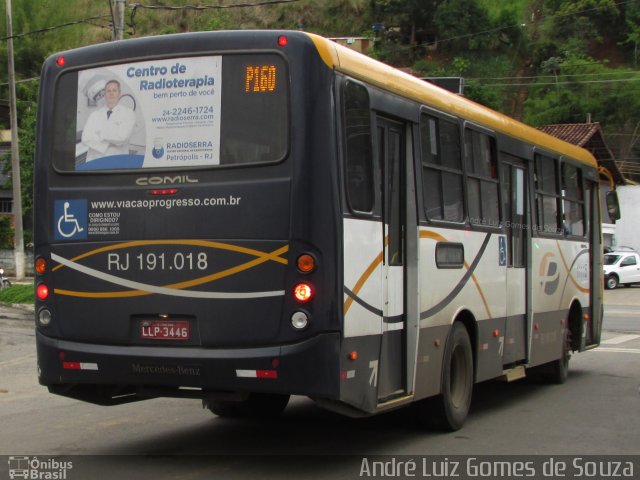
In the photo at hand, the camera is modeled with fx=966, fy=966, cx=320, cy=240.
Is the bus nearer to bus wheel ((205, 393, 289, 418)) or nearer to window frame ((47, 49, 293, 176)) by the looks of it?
window frame ((47, 49, 293, 176))

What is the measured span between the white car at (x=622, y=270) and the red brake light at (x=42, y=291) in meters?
37.4

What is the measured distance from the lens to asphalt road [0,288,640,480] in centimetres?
770

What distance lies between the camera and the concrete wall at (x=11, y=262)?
41275 mm

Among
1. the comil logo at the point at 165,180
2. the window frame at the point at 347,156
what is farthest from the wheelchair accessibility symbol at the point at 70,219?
the window frame at the point at 347,156

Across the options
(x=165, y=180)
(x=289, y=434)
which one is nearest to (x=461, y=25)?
(x=289, y=434)

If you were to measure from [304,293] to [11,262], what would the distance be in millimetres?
40588

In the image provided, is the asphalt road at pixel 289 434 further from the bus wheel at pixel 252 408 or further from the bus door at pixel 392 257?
the bus door at pixel 392 257

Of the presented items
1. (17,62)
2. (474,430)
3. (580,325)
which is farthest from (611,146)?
(474,430)

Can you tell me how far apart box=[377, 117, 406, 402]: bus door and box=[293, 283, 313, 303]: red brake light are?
1.08 metres

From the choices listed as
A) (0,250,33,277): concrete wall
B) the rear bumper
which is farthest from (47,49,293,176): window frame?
(0,250,33,277): concrete wall

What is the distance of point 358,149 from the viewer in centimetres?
744

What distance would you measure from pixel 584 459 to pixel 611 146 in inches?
2622

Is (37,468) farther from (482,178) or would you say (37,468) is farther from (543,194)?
(543,194)

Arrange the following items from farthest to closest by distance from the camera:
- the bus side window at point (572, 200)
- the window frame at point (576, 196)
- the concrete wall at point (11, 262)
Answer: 1. the concrete wall at point (11, 262)
2. the bus side window at point (572, 200)
3. the window frame at point (576, 196)
